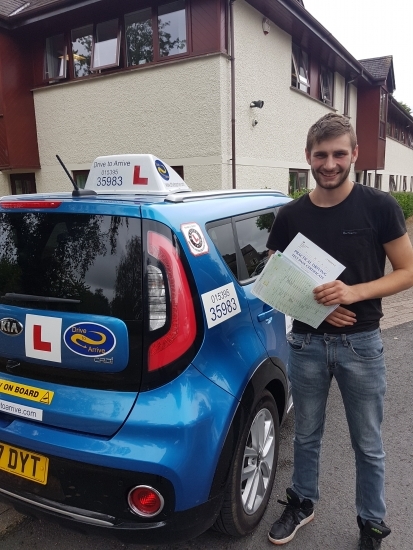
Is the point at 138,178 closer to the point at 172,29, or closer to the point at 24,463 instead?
the point at 24,463

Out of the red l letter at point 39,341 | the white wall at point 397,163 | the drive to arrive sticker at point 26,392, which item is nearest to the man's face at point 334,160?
the red l letter at point 39,341

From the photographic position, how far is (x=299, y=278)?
183 centimetres

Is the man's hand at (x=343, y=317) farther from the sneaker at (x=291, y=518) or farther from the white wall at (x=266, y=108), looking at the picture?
the white wall at (x=266, y=108)

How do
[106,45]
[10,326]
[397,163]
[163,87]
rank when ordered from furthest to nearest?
[397,163] → [106,45] → [163,87] → [10,326]

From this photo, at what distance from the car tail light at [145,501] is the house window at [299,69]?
37.9 ft

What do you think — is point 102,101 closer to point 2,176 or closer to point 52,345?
point 2,176

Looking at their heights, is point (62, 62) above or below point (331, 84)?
below

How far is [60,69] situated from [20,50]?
1.08m

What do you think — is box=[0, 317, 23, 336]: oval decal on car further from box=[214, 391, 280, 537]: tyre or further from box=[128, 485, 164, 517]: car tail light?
box=[214, 391, 280, 537]: tyre

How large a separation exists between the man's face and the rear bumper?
1.39m

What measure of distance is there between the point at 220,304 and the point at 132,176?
943 millimetres

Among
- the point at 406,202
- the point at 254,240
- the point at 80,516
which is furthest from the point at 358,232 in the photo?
the point at 406,202

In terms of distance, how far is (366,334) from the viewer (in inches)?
72.8

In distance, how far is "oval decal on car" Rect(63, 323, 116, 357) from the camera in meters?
1.63
